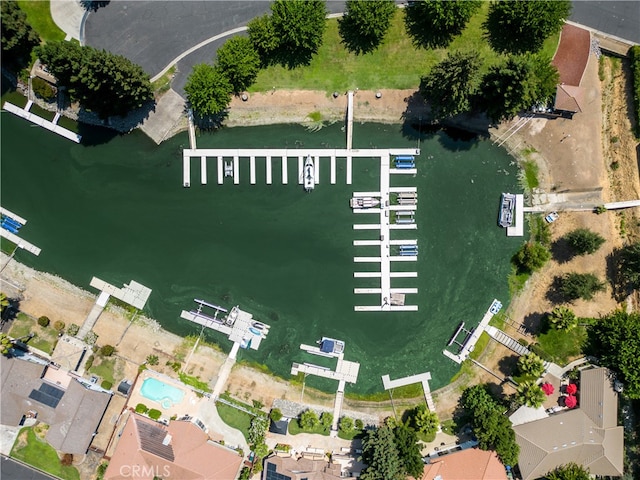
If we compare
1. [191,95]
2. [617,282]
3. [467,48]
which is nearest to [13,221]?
[191,95]

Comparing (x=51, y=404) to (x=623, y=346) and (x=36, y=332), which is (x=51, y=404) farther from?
(x=623, y=346)

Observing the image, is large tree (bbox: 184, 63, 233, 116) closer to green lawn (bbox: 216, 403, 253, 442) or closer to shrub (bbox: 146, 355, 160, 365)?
shrub (bbox: 146, 355, 160, 365)

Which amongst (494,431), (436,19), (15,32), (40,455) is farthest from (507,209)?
(40,455)

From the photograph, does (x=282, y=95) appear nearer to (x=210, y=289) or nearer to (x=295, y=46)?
(x=295, y=46)

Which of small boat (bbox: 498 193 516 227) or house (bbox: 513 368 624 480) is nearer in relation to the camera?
house (bbox: 513 368 624 480)

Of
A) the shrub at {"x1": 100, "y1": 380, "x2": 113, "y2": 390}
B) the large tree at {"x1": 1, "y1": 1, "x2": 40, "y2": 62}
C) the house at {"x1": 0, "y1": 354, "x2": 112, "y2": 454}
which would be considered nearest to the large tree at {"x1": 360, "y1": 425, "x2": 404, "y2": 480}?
the shrub at {"x1": 100, "y1": 380, "x2": 113, "y2": 390}

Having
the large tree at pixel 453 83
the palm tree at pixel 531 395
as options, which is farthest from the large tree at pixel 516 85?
the palm tree at pixel 531 395
